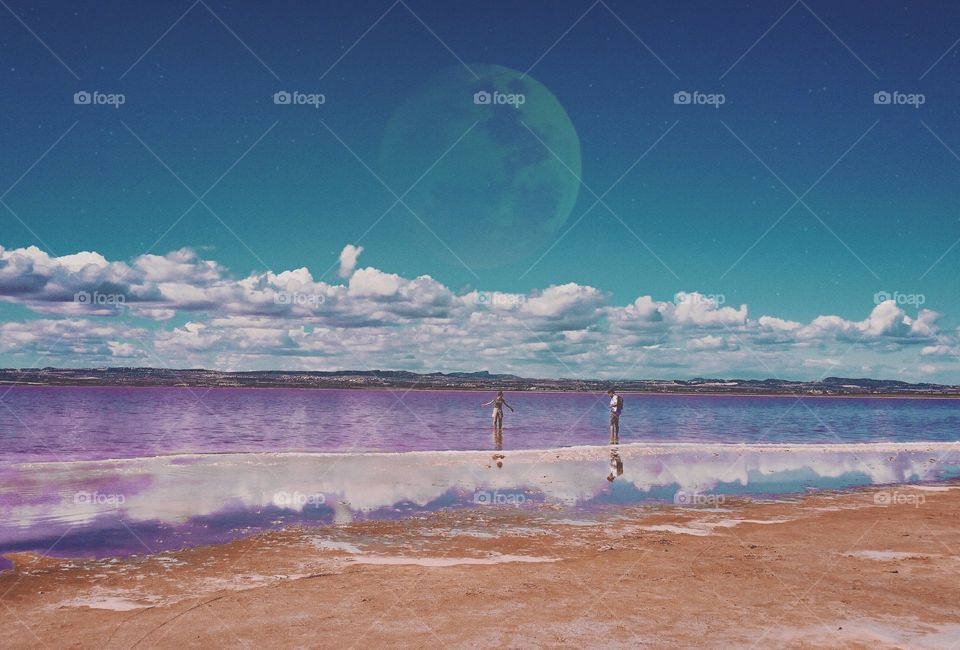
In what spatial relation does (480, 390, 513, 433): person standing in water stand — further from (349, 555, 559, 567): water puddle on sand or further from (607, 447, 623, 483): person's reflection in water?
(349, 555, 559, 567): water puddle on sand

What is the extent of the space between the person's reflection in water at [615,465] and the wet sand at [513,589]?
8.54 meters

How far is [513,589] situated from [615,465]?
17.8 m

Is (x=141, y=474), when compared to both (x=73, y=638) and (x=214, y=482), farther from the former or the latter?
(x=73, y=638)

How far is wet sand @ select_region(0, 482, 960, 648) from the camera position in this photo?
27.2 ft

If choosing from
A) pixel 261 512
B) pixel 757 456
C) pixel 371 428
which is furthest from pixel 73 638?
pixel 371 428

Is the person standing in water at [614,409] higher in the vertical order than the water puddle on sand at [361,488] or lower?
higher

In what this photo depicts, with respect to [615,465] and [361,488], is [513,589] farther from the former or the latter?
[615,465]

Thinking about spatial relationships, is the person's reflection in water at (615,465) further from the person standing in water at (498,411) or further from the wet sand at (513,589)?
the wet sand at (513,589)

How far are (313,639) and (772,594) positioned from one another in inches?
274

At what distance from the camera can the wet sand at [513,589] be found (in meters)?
8.28

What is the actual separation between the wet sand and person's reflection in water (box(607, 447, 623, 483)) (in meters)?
8.54

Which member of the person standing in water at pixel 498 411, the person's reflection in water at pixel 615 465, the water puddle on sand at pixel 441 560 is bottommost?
the person's reflection in water at pixel 615 465

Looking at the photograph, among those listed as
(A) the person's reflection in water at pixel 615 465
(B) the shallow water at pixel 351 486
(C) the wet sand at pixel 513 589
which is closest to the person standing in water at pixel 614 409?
(A) the person's reflection in water at pixel 615 465

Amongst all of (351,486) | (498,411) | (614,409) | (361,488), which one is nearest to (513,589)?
(361,488)
